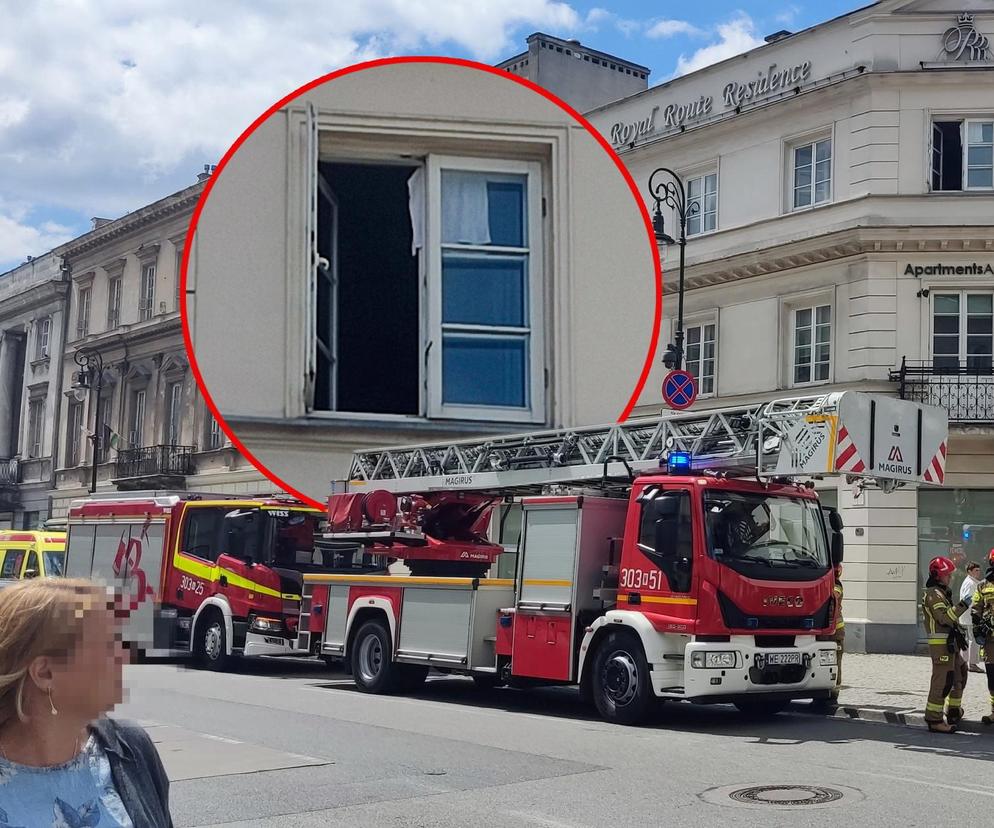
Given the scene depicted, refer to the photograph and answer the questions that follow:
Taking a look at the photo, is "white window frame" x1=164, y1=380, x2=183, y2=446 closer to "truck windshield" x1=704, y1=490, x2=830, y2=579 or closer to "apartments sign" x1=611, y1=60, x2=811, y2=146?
"apartments sign" x1=611, y1=60, x2=811, y2=146

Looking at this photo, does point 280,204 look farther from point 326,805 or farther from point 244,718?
point 244,718

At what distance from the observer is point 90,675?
7.41 feet

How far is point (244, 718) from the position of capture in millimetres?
12609

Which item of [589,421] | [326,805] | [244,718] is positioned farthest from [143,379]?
[589,421]

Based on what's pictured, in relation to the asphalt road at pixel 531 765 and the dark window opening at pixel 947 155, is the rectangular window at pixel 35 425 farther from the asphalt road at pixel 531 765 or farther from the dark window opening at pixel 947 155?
the asphalt road at pixel 531 765

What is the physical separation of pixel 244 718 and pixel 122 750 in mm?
10646

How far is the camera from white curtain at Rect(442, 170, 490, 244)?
15.4 ft

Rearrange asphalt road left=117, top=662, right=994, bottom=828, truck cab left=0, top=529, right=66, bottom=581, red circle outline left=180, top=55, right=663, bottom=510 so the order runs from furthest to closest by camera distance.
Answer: truck cab left=0, top=529, right=66, bottom=581 < asphalt road left=117, top=662, right=994, bottom=828 < red circle outline left=180, top=55, right=663, bottom=510

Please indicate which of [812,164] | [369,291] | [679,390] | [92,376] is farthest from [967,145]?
[92,376]

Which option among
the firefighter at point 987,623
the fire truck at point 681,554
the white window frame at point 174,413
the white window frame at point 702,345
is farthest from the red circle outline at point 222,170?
the white window frame at point 174,413

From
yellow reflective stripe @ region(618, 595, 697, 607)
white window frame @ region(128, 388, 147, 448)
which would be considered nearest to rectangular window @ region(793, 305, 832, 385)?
yellow reflective stripe @ region(618, 595, 697, 607)

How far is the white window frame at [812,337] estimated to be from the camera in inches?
950

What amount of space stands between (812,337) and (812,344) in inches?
5.1

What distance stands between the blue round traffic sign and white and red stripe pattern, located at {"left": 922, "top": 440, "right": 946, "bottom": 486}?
4223mm
